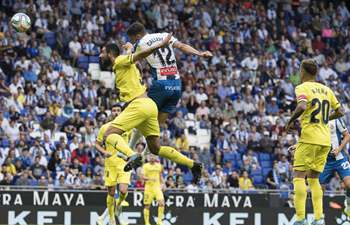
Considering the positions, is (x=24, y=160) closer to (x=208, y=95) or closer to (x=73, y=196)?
(x=73, y=196)

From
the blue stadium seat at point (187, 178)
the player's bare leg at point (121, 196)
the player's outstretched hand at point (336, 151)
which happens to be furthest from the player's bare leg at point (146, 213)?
the player's outstretched hand at point (336, 151)

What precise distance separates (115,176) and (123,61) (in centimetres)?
443

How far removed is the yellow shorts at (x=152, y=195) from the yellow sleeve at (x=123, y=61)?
336 inches

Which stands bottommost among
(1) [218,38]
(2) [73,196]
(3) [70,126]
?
(2) [73,196]

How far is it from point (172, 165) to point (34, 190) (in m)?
5.47

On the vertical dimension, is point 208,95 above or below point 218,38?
below

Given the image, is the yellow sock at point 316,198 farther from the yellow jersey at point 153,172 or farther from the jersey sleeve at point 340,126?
the yellow jersey at point 153,172

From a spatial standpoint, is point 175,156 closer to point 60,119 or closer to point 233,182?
point 233,182

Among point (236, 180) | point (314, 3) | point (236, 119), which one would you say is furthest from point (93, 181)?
point (314, 3)

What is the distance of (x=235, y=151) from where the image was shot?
31.4 metres

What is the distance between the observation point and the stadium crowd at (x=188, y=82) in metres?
28.8

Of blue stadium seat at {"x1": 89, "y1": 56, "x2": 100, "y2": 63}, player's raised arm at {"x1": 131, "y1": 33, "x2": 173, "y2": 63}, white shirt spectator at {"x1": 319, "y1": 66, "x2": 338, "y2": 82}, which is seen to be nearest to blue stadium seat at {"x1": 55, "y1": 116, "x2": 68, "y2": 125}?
blue stadium seat at {"x1": 89, "y1": 56, "x2": 100, "y2": 63}

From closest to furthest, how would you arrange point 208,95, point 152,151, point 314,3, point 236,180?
1. point 152,151
2. point 236,180
3. point 208,95
4. point 314,3

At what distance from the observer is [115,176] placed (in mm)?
20703
